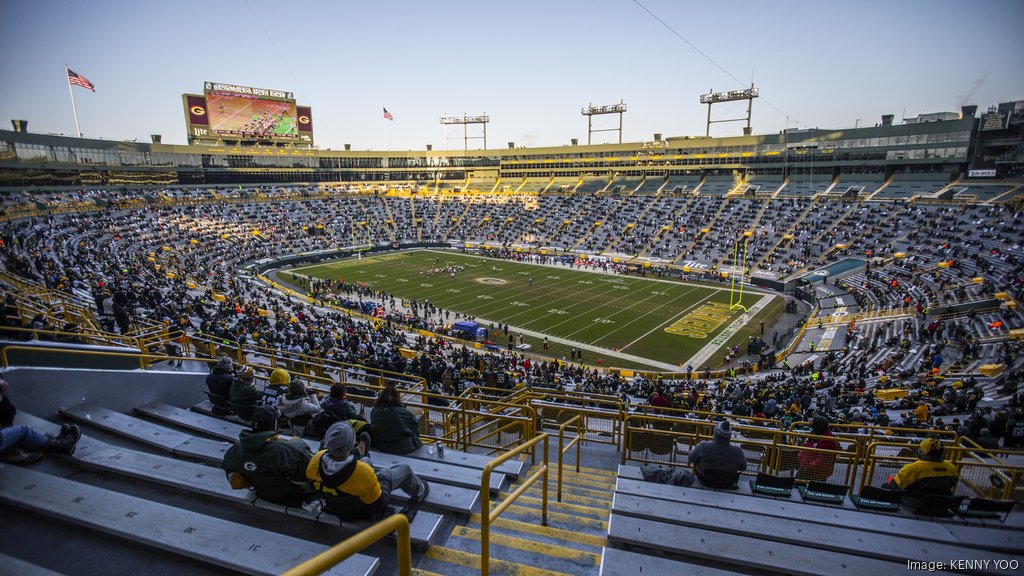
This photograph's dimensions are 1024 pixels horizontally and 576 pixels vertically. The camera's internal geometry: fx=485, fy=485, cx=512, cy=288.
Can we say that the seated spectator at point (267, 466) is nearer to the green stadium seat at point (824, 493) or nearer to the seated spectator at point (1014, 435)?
the green stadium seat at point (824, 493)

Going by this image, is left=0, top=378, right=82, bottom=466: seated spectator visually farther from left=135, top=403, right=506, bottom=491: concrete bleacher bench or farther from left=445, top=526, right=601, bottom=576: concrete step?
left=445, top=526, right=601, bottom=576: concrete step

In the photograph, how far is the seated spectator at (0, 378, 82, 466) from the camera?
4367 millimetres

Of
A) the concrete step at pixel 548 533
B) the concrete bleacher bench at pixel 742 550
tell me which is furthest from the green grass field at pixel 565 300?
the concrete step at pixel 548 533

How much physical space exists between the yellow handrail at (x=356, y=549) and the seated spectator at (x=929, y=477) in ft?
18.8

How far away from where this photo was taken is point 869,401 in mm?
15227

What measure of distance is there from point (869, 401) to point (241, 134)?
77995 millimetres

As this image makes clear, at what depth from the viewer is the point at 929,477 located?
527 centimetres

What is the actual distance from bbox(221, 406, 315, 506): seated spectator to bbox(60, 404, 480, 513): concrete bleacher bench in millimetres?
912

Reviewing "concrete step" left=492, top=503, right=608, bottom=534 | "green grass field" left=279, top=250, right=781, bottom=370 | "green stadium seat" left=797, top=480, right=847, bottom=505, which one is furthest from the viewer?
"green grass field" left=279, top=250, right=781, bottom=370

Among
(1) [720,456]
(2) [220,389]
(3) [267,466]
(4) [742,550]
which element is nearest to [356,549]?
(3) [267,466]

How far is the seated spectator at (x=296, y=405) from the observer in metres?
6.12

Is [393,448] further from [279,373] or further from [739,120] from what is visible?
[739,120]

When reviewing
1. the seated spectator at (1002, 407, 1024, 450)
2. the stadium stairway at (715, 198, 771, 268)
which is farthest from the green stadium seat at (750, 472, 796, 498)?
the stadium stairway at (715, 198, 771, 268)

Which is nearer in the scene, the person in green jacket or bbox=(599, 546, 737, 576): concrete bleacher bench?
bbox=(599, 546, 737, 576): concrete bleacher bench
